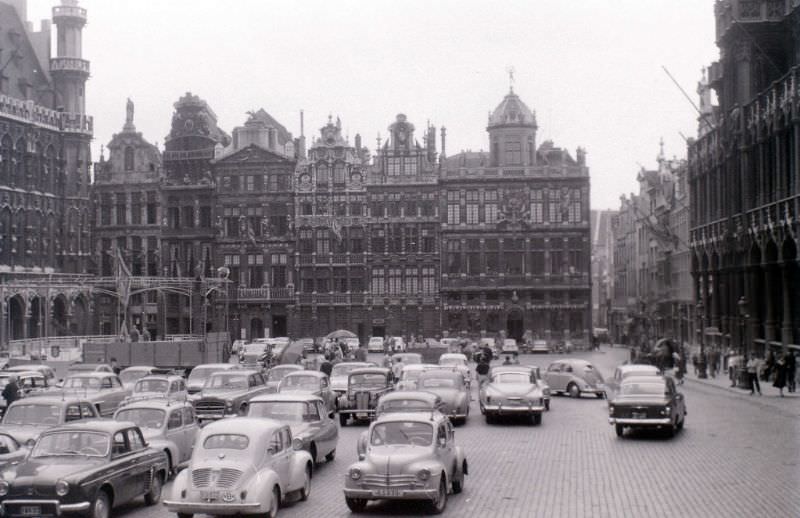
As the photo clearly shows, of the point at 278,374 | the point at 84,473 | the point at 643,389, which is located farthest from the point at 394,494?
the point at 278,374

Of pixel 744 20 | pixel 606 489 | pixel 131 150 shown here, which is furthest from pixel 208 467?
pixel 131 150

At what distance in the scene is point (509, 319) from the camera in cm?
8075

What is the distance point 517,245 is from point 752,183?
3394 cm

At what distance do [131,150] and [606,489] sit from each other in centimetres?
7428

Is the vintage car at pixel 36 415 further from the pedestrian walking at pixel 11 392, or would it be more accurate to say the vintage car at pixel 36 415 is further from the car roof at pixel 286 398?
the pedestrian walking at pixel 11 392

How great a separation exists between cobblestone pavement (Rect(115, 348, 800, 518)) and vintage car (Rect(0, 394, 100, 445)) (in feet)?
12.0

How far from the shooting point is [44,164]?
7719cm

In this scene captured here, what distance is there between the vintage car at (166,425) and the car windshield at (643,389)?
10653 mm

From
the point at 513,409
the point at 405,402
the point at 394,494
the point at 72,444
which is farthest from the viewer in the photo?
the point at 513,409

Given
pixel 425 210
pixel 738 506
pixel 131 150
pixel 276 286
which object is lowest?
pixel 738 506

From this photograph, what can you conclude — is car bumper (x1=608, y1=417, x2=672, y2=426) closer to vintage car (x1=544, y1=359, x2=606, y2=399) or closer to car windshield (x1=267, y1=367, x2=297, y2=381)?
vintage car (x1=544, y1=359, x2=606, y2=399)

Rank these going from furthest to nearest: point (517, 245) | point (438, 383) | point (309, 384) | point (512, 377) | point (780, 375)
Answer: point (517, 245) < point (780, 375) < point (512, 377) < point (309, 384) < point (438, 383)

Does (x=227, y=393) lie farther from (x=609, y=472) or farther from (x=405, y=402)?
(x=609, y=472)

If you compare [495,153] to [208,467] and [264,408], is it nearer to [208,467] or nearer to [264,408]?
[264,408]
